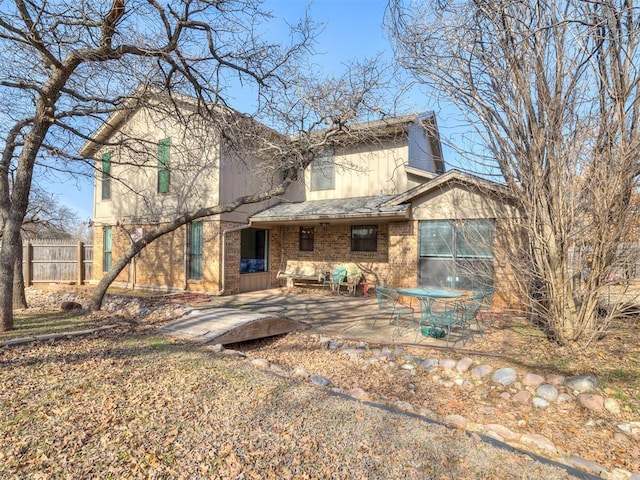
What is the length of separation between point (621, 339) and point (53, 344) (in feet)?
28.8

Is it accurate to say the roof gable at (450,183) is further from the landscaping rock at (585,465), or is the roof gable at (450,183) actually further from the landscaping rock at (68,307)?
the landscaping rock at (68,307)

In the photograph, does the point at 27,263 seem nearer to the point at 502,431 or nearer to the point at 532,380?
the point at 502,431

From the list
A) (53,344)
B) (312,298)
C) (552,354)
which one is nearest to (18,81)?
(53,344)

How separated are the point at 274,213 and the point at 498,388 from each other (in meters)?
8.68

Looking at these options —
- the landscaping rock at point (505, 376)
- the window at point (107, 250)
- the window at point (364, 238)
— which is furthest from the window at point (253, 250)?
the landscaping rock at point (505, 376)

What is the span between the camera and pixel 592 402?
409cm

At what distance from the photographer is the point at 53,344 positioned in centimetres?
560

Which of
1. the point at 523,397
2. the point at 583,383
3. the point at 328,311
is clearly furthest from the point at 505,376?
the point at 328,311

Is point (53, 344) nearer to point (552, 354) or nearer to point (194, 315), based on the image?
point (194, 315)

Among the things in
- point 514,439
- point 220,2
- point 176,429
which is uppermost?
point 220,2

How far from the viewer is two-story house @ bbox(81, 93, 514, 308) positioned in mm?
9812

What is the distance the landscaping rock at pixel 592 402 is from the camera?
4031mm

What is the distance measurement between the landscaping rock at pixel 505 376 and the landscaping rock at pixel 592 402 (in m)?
0.72

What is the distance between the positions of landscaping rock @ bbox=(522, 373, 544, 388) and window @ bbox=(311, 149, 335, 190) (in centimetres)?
948
